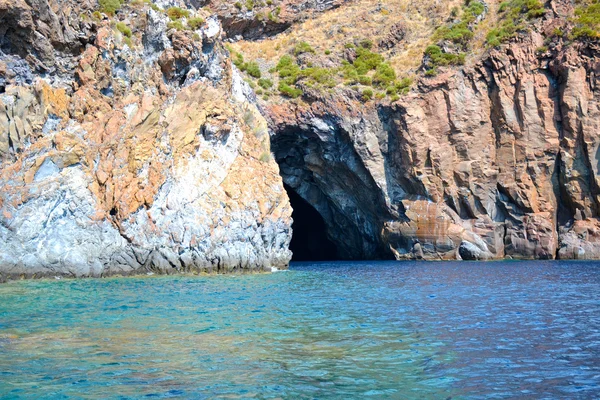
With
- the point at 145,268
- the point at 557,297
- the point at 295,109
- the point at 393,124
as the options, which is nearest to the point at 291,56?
the point at 295,109

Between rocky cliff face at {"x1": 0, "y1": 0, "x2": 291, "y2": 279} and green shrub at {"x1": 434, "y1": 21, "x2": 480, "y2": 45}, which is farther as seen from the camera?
green shrub at {"x1": 434, "y1": 21, "x2": 480, "y2": 45}

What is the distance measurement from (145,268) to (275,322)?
15389 mm

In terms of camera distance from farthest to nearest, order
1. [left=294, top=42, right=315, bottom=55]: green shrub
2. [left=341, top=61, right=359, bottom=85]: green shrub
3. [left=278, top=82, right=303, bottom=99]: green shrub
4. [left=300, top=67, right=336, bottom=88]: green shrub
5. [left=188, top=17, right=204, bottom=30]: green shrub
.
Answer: [left=294, top=42, right=315, bottom=55]: green shrub < [left=341, top=61, right=359, bottom=85]: green shrub < [left=300, top=67, right=336, bottom=88]: green shrub < [left=278, top=82, right=303, bottom=99]: green shrub < [left=188, top=17, right=204, bottom=30]: green shrub

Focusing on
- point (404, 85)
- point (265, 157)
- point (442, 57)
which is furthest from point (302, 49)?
point (265, 157)

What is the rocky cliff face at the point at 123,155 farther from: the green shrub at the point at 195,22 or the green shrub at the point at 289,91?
the green shrub at the point at 289,91

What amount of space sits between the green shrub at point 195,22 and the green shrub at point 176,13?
54 centimetres

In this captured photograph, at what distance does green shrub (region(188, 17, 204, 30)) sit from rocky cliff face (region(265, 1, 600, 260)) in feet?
26.8

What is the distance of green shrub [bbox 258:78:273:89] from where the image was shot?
41.7m

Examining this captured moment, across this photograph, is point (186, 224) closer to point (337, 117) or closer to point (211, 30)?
point (211, 30)

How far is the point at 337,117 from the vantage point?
4000 centimetres

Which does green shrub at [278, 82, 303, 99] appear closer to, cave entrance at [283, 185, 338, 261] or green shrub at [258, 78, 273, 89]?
green shrub at [258, 78, 273, 89]

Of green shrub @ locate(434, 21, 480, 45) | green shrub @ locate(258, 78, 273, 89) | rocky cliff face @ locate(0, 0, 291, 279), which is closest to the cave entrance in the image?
green shrub @ locate(258, 78, 273, 89)

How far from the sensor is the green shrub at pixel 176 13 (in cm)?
3384

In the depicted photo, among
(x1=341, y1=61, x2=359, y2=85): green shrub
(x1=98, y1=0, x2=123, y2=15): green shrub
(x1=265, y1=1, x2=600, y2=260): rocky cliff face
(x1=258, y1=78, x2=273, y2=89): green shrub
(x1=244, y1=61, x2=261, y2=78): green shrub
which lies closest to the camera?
(x1=98, y1=0, x2=123, y2=15): green shrub
